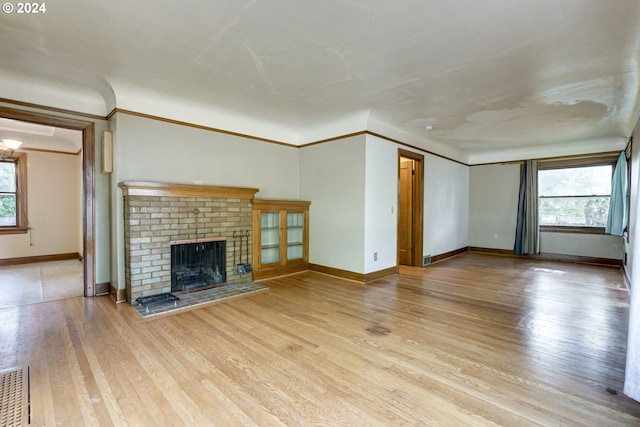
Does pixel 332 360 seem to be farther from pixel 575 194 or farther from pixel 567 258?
pixel 575 194

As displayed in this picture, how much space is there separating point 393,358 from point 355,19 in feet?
8.66

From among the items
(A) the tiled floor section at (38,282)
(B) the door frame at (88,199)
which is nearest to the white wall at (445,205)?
(B) the door frame at (88,199)

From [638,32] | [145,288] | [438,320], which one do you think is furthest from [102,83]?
[638,32]

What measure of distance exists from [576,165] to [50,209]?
11521mm

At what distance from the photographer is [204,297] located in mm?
3762

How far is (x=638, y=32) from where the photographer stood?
7.69ft

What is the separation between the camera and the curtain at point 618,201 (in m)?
5.49

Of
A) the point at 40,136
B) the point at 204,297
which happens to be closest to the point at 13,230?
the point at 40,136

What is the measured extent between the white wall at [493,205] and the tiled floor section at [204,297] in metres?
6.11

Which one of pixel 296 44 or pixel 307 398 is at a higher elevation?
pixel 296 44

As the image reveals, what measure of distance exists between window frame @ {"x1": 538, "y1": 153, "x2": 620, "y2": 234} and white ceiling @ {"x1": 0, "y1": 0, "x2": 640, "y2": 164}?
141 centimetres

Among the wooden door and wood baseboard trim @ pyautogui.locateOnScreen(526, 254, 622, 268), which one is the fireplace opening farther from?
wood baseboard trim @ pyautogui.locateOnScreen(526, 254, 622, 268)

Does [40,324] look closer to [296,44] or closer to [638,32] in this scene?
[296,44]

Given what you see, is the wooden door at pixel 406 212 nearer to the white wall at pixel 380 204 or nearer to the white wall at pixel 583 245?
the white wall at pixel 380 204
